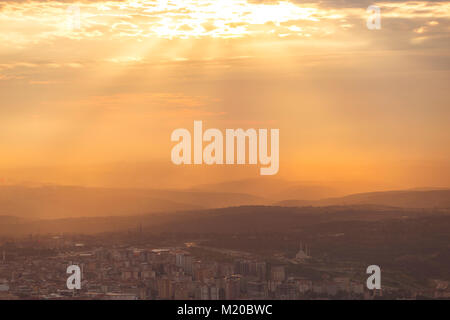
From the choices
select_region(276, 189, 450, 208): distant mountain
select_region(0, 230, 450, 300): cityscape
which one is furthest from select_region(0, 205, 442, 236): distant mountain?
select_region(0, 230, 450, 300): cityscape

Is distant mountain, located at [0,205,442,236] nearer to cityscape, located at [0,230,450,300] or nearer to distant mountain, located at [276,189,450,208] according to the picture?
distant mountain, located at [276,189,450,208]

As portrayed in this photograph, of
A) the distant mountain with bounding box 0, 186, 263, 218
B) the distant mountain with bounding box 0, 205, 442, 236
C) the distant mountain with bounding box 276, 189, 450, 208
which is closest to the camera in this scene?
the distant mountain with bounding box 0, 205, 442, 236

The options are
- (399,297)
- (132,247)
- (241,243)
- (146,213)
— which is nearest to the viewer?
(399,297)

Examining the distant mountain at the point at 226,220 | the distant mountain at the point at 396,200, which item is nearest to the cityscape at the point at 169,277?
the distant mountain at the point at 226,220

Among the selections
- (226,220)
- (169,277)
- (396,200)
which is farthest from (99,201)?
(169,277)

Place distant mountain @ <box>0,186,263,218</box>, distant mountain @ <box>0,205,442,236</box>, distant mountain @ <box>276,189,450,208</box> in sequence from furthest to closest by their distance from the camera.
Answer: distant mountain @ <box>0,186,263,218</box> < distant mountain @ <box>276,189,450,208</box> < distant mountain @ <box>0,205,442,236</box>

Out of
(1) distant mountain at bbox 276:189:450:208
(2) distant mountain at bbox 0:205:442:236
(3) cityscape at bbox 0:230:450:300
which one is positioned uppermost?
(1) distant mountain at bbox 276:189:450:208

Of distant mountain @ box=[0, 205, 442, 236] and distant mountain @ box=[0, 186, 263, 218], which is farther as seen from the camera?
distant mountain @ box=[0, 186, 263, 218]

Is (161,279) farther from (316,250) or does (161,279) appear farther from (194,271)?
(316,250)
